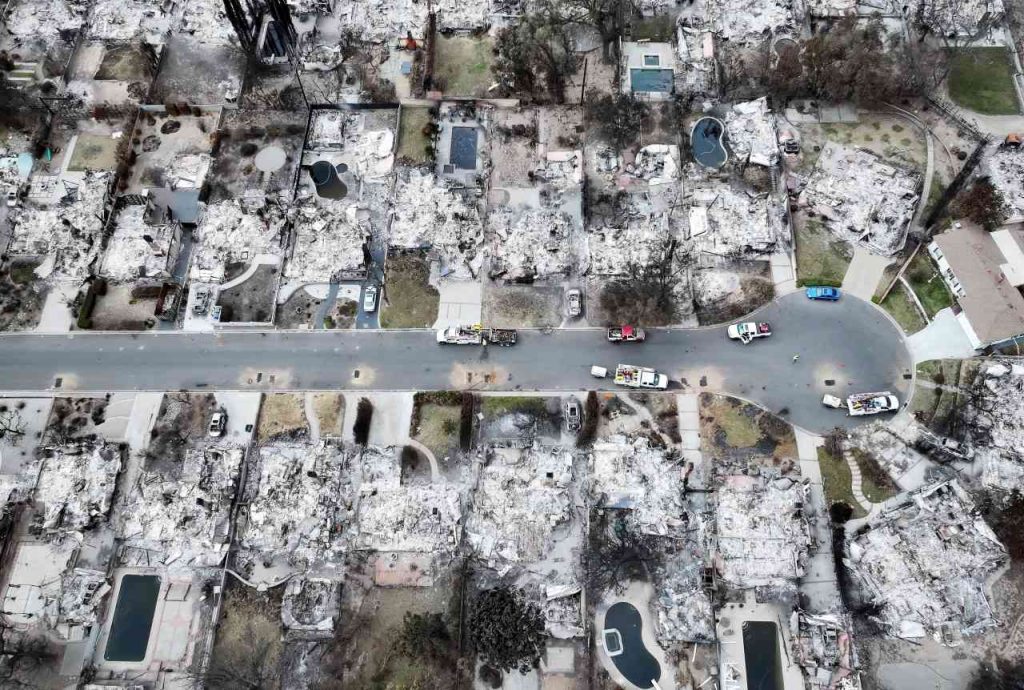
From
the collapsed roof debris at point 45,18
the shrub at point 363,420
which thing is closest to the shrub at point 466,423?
the shrub at point 363,420

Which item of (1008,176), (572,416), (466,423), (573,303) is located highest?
(1008,176)

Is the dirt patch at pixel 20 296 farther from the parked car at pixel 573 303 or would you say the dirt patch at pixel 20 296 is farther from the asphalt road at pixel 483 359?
the parked car at pixel 573 303

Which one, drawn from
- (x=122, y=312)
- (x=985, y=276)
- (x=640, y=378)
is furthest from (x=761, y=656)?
(x=122, y=312)

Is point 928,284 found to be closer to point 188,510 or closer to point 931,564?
point 931,564

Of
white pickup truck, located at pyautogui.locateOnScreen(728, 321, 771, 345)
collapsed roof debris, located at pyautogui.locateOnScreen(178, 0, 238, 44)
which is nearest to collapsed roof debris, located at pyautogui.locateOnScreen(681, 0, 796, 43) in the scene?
white pickup truck, located at pyautogui.locateOnScreen(728, 321, 771, 345)

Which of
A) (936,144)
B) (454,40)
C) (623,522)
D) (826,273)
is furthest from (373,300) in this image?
(936,144)

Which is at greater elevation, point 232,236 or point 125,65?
point 125,65
